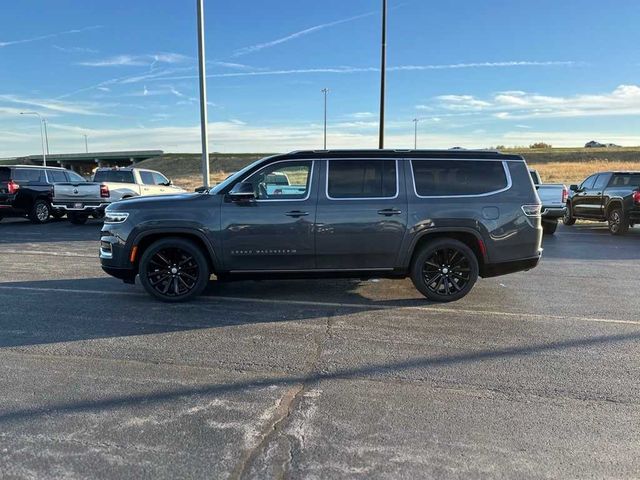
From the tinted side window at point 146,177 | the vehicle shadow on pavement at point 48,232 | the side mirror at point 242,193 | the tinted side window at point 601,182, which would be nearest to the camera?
the side mirror at point 242,193

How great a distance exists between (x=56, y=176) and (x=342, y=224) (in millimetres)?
14419

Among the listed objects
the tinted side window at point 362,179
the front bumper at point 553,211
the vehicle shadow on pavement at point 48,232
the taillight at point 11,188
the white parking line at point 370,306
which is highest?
the tinted side window at point 362,179

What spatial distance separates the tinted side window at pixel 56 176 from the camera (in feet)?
56.5

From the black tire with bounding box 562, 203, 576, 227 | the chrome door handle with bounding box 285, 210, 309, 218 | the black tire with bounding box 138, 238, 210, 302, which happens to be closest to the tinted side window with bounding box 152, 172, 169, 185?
the black tire with bounding box 138, 238, 210, 302

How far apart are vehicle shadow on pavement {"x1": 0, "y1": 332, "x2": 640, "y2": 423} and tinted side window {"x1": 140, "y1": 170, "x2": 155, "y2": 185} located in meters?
14.1

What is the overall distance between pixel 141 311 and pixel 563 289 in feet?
19.2

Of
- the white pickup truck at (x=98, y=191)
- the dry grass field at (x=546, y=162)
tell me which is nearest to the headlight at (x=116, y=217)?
the white pickup truck at (x=98, y=191)

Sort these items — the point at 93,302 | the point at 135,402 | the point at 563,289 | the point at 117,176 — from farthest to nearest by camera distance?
the point at 117,176 < the point at 563,289 < the point at 93,302 < the point at 135,402

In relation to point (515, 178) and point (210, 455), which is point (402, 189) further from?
point (210, 455)

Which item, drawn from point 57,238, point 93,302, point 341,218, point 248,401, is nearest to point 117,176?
point 57,238

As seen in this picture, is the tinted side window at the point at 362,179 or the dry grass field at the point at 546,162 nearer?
the tinted side window at the point at 362,179

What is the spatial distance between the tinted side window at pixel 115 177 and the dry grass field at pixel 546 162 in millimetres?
35209

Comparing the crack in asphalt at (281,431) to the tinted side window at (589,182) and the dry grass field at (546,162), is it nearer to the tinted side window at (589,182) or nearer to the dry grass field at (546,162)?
the tinted side window at (589,182)

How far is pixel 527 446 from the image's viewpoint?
323 cm
